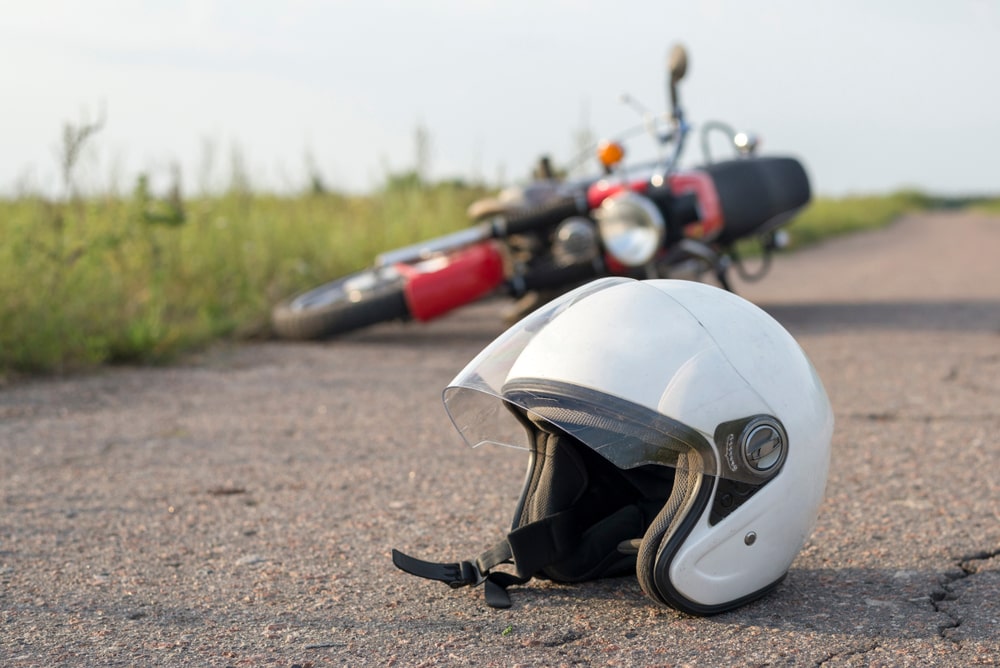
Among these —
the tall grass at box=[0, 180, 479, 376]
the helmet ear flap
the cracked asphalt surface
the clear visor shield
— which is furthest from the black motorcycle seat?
the helmet ear flap

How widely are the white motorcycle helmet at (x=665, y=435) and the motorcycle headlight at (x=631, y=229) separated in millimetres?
3282

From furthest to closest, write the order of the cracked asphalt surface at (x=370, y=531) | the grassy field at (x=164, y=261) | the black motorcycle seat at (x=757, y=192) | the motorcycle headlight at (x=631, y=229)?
the black motorcycle seat at (x=757, y=192)
the motorcycle headlight at (x=631, y=229)
the grassy field at (x=164, y=261)
the cracked asphalt surface at (x=370, y=531)

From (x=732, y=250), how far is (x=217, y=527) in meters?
4.92

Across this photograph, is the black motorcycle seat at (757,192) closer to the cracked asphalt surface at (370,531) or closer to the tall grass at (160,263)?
the cracked asphalt surface at (370,531)

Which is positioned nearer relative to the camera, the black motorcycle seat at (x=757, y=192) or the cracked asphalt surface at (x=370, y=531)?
the cracked asphalt surface at (x=370, y=531)

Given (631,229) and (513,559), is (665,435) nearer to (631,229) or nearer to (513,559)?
(513,559)

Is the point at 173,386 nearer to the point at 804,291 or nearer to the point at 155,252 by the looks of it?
the point at 155,252

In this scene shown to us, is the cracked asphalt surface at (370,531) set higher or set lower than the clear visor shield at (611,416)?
lower

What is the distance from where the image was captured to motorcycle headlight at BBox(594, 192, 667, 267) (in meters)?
5.73

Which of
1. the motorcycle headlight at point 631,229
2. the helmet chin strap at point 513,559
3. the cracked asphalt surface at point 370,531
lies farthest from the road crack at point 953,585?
the motorcycle headlight at point 631,229

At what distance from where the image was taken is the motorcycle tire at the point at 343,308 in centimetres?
603

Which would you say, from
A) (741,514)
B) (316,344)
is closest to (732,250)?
(316,344)

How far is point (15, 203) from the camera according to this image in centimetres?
→ 714

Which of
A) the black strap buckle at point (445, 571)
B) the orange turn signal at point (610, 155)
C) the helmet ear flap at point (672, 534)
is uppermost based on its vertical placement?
the orange turn signal at point (610, 155)
